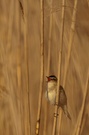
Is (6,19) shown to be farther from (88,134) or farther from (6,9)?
(88,134)

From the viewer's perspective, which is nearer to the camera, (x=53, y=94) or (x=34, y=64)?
(x=53, y=94)

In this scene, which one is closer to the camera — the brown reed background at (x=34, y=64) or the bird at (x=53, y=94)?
the bird at (x=53, y=94)

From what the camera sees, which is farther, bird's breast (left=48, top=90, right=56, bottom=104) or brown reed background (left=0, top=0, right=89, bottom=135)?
brown reed background (left=0, top=0, right=89, bottom=135)

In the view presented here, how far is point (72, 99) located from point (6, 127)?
35 centimetres

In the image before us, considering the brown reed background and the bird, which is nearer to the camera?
the bird

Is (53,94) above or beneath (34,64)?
beneath

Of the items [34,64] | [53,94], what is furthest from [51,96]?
[34,64]

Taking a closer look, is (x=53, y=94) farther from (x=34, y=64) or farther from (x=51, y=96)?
(x=34, y=64)

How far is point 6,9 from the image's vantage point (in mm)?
1606

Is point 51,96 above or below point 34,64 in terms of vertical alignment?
below

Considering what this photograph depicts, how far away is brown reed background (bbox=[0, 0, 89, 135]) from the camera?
132 centimetres

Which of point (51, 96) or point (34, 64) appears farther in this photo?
point (34, 64)

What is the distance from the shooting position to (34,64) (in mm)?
1667

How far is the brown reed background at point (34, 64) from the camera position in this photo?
1322 mm
